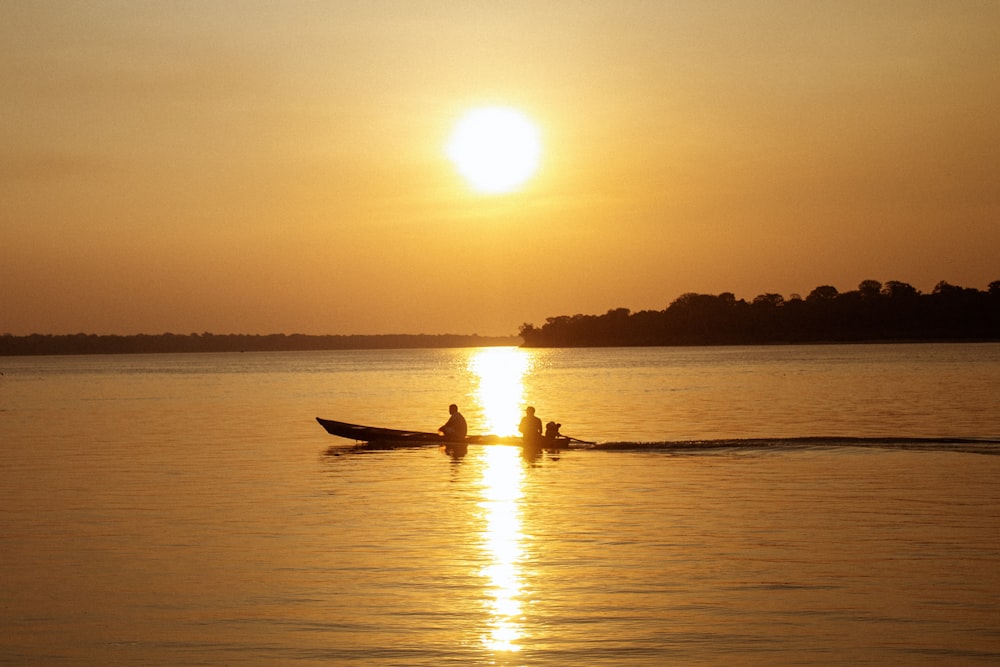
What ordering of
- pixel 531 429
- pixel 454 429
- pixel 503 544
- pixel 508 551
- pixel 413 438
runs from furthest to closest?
1. pixel 413 438
2. pixel 454 429
3. pixel 531 429
4. pixel 503 544
5. pixel 508 551

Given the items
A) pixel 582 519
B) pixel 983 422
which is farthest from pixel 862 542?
pixel 983 422

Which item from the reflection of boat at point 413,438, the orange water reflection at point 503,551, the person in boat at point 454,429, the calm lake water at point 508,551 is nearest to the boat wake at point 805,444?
the calm lake water at point 508,551

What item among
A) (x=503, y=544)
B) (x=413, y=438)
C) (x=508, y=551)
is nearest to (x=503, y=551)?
(x=508, y=551)

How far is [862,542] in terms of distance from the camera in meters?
21.0

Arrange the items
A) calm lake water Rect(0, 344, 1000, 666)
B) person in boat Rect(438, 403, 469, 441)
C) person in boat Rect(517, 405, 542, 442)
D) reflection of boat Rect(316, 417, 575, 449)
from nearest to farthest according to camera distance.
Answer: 1. calm lake water Rect(0, 344, 1000, 666)
2. person in boat Rect(517, 405, 542, 442)
3. reflection of boat Rect(316, 417, 575, 449)
4. person in boat Rect(438, 403, 469, 441)

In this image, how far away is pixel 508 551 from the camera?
2053 centimetres

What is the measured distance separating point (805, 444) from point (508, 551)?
22602mm

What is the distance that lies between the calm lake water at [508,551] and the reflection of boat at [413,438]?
57cm

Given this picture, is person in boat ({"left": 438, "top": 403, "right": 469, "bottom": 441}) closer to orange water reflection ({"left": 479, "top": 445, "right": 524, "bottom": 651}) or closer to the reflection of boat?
the reflection of boat

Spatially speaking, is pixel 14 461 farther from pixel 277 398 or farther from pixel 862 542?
pixel 277 398

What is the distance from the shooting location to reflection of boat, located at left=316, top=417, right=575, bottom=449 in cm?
4002

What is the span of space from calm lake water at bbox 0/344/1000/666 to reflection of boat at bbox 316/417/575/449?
22.3 inches

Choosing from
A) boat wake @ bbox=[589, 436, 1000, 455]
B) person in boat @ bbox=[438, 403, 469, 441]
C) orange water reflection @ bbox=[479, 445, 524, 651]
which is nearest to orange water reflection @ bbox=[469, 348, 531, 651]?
orange water reflection @ bbox=[479, 445, 524, 651]

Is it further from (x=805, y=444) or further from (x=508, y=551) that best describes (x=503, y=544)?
(x=805, y=444)
